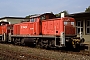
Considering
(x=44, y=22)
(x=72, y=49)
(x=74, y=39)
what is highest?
(x=44, y=22)

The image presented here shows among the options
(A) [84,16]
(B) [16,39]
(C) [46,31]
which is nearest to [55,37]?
(C) [46,31]

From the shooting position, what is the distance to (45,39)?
16.3 m

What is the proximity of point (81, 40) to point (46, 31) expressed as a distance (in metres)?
3.61

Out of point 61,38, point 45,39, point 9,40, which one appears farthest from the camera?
point 9,40

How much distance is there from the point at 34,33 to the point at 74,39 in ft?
15.4

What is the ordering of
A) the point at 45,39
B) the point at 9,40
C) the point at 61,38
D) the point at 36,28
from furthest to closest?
the point at 9,40 → the point at 36,28 → the point at 45,39 → the point at 61,38

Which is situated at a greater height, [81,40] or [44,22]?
[44,22]

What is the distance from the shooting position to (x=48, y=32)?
54.2ft

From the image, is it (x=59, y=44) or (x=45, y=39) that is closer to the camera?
(x=59, y=44)

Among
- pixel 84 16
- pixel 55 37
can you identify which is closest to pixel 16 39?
pixel 55 37

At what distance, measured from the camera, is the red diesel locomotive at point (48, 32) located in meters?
14.7

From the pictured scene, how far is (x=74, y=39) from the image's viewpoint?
14.6 m

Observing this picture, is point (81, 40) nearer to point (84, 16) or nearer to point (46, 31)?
point (46, 31)

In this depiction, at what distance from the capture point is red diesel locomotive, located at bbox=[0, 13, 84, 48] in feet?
48.4
